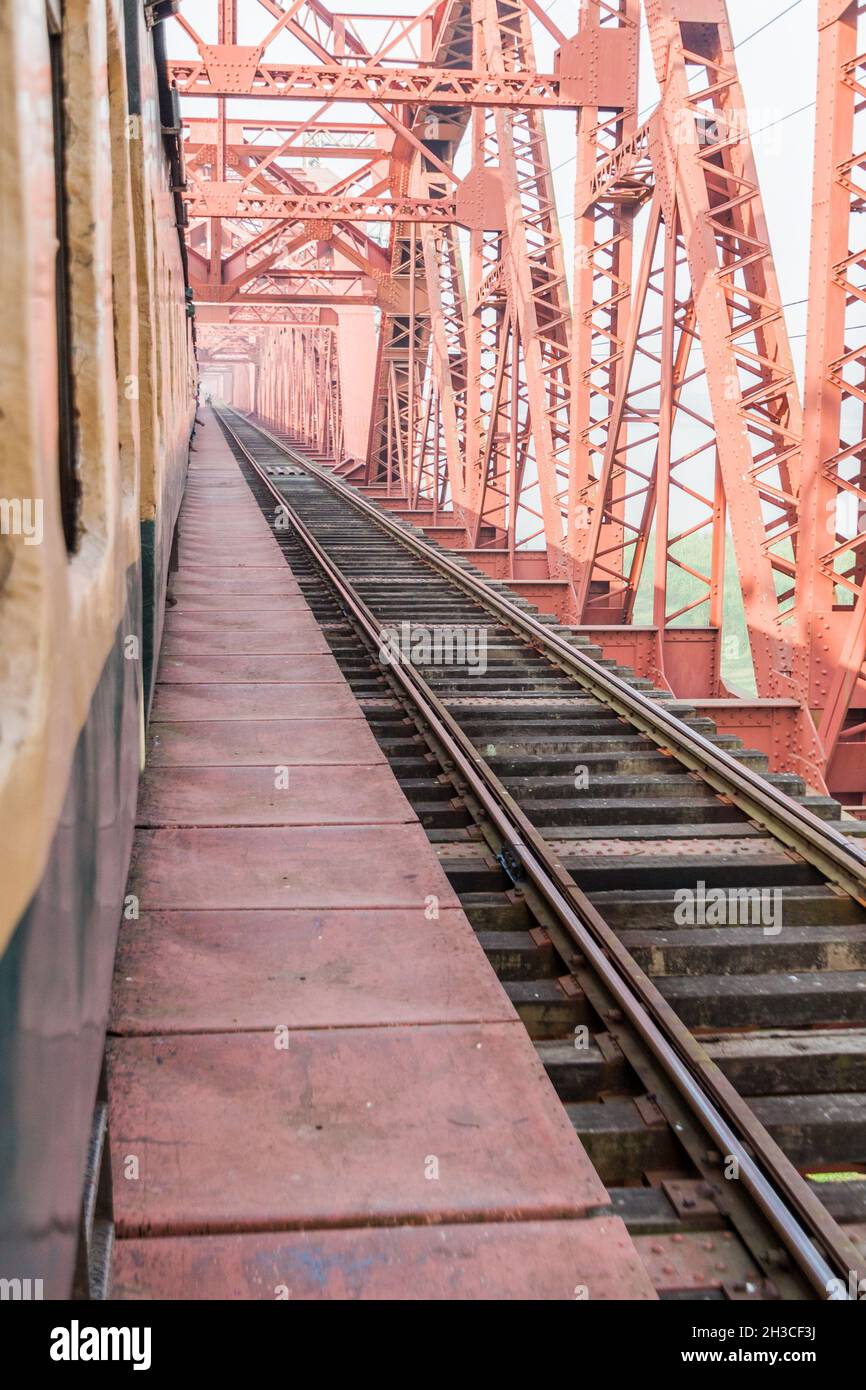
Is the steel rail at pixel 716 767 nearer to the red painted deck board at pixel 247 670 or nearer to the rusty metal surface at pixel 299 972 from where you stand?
the red painted deck board at pixel 247 670

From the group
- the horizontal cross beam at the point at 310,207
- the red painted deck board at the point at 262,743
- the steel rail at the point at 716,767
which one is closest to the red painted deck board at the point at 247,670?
the red painted deck board at the point at 262,743

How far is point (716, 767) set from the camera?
6793 millimetres

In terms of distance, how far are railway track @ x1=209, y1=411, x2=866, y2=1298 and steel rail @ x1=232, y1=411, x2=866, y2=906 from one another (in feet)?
0.06

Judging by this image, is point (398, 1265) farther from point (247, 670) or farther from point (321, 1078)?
point (247, 670)

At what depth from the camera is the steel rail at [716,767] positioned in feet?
18.2

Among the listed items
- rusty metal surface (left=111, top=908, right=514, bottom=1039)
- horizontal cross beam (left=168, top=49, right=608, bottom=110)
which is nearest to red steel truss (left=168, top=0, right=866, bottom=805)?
horizontal cross beam (left=168, top=49, right=608, bottom=110)

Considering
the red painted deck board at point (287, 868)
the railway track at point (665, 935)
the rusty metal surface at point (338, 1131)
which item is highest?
the red painted deck board at point (287, 868)

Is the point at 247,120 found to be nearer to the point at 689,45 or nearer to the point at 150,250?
the point at 689,45

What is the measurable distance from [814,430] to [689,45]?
15.6 feet

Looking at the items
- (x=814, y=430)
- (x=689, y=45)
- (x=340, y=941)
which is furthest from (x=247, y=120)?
(x=340, y=941)

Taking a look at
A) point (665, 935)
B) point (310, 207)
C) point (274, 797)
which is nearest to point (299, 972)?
point (274, 797)

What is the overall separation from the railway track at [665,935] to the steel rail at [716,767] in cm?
2

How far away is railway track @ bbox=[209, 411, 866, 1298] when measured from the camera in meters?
3.26

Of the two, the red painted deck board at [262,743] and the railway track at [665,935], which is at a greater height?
the red painted deck board at [262,743]
